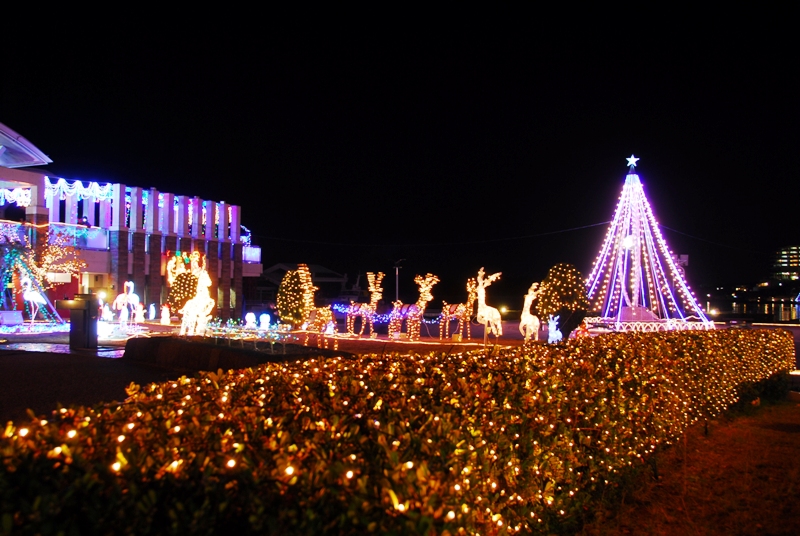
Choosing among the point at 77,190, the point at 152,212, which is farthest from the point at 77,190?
the point at 152,212

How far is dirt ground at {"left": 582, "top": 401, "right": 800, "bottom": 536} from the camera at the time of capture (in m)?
4.88

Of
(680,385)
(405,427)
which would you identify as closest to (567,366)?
(405,427)

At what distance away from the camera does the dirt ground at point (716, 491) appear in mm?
4875

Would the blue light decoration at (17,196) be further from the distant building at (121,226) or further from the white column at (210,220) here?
the white column at (210,220)

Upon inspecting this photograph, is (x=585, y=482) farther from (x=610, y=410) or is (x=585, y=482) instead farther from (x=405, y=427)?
(x=405, y=427)

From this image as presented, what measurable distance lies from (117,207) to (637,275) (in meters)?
25.8

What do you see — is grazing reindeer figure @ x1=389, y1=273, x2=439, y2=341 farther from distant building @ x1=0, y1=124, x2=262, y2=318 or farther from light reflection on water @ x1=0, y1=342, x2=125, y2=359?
distant building @ x1=0, y1=124, x2=262, y2=318

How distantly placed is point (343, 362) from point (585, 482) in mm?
2030

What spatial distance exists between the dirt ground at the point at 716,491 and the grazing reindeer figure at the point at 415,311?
13724mm

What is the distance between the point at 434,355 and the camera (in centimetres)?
501

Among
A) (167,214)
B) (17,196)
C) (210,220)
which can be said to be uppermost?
(210,220)

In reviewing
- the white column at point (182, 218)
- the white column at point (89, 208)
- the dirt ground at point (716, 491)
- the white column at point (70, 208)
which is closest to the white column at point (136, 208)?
the white column at point (89, 208)

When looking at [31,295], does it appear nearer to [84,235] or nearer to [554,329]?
[84,235]

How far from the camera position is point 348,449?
8.86 feet
